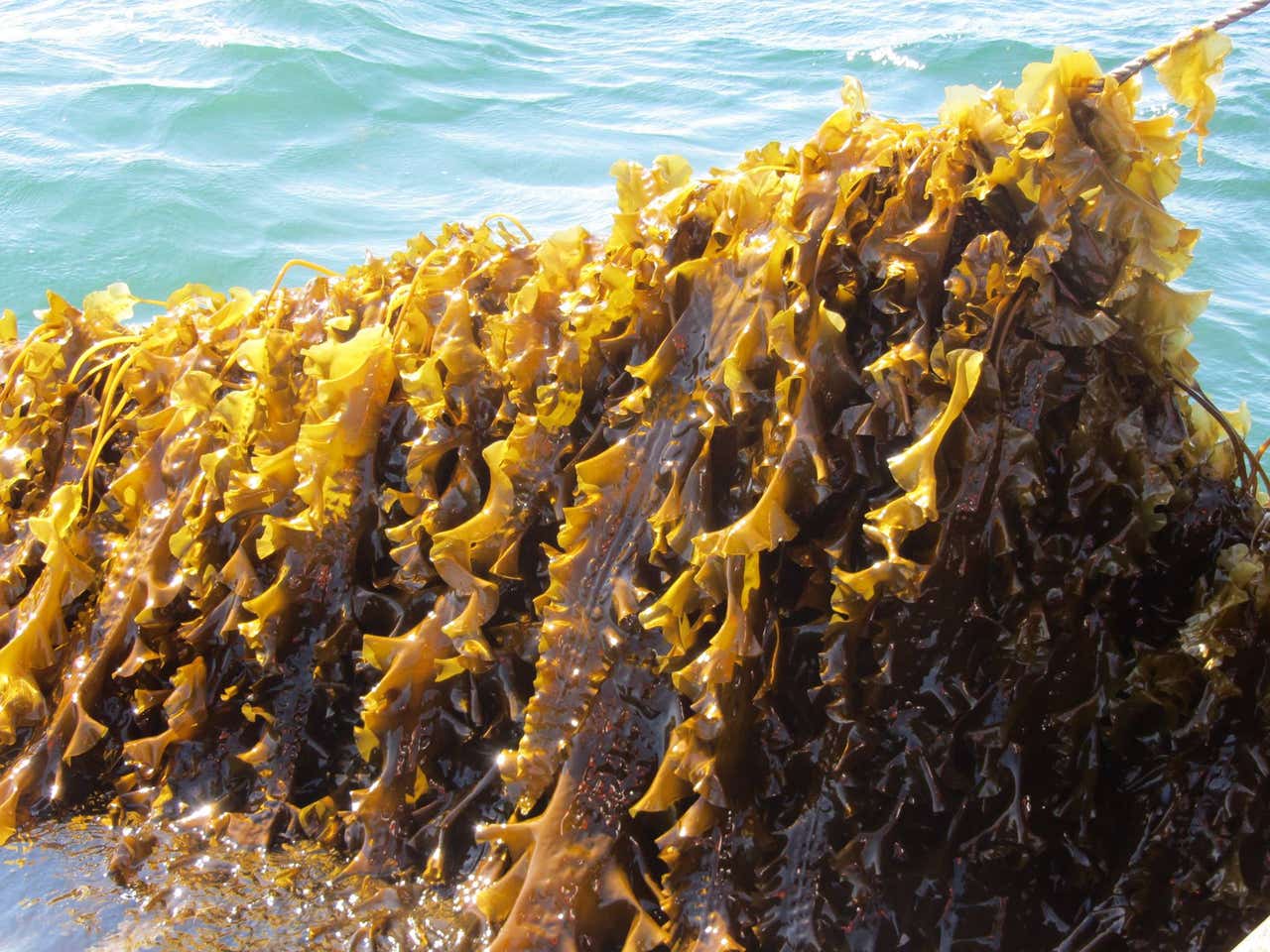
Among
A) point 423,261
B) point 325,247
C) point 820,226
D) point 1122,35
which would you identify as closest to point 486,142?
point 325,247

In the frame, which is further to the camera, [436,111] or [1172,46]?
[436,111]

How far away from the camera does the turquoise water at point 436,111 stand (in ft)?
17.5

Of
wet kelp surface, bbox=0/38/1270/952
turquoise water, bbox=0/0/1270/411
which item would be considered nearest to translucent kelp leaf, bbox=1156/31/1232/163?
wet kelp surface, bbox=0/38/1270/952

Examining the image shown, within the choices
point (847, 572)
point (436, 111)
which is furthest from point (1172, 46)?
point (436, 111)

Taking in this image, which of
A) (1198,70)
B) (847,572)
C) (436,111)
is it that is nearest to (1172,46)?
(1198,70)

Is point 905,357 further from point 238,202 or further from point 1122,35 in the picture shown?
point 1122,35

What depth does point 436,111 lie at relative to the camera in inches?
265

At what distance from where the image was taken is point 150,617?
194 centimetres

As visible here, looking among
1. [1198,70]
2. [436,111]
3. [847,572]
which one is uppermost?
[1198,70]

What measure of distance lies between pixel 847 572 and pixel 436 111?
6092 mm

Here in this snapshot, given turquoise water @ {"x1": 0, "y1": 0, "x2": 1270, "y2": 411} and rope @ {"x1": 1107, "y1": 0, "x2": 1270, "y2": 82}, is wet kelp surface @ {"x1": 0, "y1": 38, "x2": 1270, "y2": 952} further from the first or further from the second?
turquoise water @ {"x1": 0, "y1": 0, "x2": 1270, "y2": 411}

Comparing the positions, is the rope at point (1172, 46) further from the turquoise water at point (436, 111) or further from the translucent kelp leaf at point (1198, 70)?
the turquoise water at point (436, 111)

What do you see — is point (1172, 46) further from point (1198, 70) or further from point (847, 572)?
point (847, 572)

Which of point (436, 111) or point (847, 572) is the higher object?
point (436, 111)
